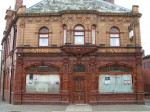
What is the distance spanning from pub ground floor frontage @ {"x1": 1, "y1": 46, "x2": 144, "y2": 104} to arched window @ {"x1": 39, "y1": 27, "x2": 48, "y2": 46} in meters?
0.79

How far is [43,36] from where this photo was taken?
2639 centimetres

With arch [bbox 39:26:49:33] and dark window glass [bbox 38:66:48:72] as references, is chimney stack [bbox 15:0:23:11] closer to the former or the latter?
arch [bbox 39:26:49:33]

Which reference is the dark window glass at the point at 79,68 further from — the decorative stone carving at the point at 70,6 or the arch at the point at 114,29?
the decorative stone carving at the point at 70,6

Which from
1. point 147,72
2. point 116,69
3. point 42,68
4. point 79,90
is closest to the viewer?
point 79,90

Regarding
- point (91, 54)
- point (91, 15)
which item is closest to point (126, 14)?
point (91, 15)

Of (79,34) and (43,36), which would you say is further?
(43,36)

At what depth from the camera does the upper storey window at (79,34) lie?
25875mm

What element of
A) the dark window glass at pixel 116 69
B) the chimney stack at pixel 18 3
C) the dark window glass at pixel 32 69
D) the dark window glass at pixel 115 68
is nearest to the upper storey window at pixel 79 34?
the dark window glass at pixel 116 69

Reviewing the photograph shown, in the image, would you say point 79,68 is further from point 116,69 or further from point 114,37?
point 114,37

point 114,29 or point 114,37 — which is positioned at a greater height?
point 114,29

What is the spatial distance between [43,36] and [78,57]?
4.36 meters

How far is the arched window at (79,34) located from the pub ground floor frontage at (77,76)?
115 centimetres

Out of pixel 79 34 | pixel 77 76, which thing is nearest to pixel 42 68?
pixel 77 76

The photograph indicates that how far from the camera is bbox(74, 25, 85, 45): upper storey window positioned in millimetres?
25875
